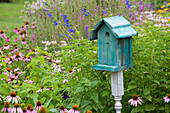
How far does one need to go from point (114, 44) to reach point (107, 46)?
0.08m

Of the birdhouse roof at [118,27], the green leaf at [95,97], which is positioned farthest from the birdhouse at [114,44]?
the green leaf at [95,97]

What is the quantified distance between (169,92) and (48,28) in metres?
3.05

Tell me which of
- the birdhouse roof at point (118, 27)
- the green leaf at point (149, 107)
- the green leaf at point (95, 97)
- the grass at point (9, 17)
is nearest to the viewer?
the birdhouse roof at point (118, 27)

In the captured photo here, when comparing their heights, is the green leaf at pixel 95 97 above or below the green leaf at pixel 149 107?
above

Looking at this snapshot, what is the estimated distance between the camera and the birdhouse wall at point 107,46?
218 cm

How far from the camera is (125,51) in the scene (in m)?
2.23

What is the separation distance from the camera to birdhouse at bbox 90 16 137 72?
2.15 meters

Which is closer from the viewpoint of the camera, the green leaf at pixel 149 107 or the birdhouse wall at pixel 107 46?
the birdhouse wall at pixel 107 46

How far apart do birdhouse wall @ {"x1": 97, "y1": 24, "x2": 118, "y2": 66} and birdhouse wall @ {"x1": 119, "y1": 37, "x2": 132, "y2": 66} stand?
1.8 inches

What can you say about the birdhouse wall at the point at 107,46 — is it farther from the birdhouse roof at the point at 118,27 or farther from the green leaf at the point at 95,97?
the green leaf at the point at 95,97

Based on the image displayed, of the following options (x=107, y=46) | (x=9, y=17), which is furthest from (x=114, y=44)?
(x=9, y=17)

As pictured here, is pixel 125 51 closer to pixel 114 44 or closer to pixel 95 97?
pixel 114 44

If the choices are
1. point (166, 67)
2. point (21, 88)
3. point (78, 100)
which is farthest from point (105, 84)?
point (21, 88)

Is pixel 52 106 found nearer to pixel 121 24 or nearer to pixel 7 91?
pixel 7 91
